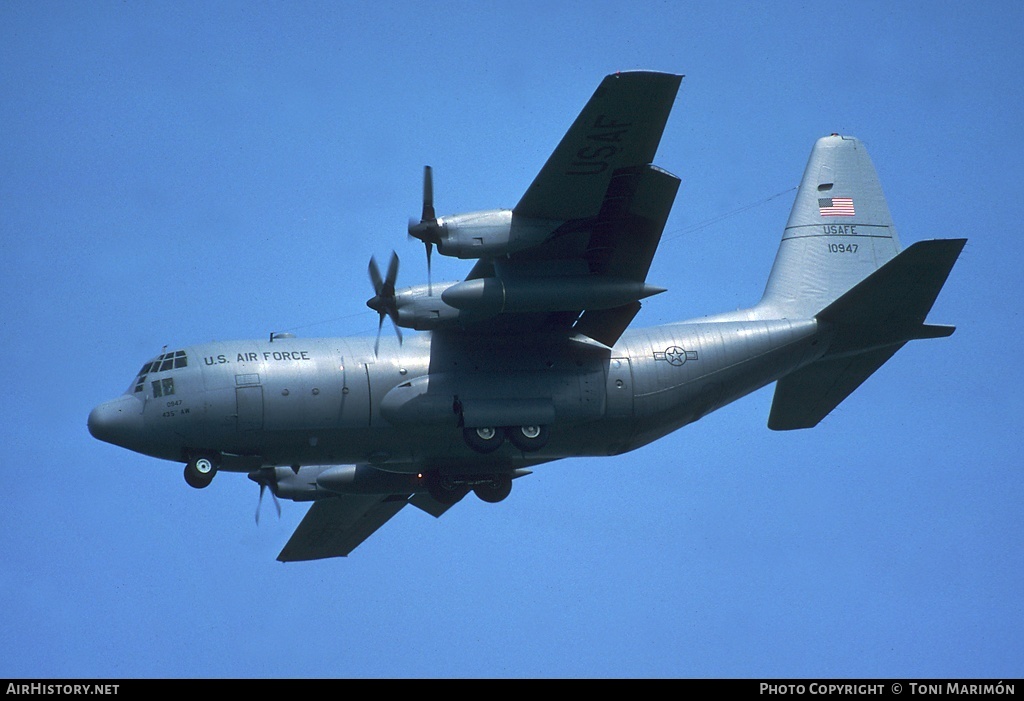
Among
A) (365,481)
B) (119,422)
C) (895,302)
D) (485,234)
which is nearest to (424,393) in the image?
(485,234)

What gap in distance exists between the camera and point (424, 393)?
77.6ft

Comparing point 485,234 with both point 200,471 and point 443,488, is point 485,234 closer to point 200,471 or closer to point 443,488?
point 443,488

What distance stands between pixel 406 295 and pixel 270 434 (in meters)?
3.23

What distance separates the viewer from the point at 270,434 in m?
23.4

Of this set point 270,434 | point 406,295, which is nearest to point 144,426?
point 270,434

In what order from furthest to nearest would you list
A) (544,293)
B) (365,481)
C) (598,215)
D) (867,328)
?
(365,481)
(867,328)
(598,215)
(544,293)

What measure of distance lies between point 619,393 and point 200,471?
7153 mm

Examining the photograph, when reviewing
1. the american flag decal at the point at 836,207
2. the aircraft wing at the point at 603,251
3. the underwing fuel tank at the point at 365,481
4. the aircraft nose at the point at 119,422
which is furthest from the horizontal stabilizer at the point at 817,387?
the aircraft nose at the point at 119,422

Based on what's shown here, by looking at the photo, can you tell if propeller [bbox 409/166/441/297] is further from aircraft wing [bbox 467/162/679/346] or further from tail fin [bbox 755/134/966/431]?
tail fin [bbox 755/134/966/431]

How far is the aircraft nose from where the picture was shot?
2345 centimetres

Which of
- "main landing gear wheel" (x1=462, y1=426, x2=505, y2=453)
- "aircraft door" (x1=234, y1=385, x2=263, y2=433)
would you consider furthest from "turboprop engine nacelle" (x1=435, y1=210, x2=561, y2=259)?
"aircraft door" (x1=234, y1=385, x2=263, y2=433)
